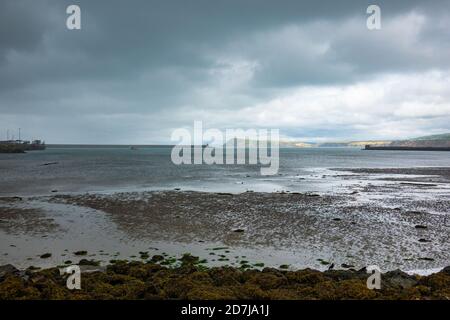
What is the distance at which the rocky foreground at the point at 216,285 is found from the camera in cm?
860

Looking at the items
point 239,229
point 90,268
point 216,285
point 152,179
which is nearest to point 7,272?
point 90,268

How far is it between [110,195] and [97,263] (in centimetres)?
1993

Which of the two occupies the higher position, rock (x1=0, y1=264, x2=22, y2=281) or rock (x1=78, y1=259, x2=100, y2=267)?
rock (x1=0, y1=264, x2=22, y2=281)

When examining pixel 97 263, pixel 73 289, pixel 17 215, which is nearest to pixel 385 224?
pixel 97 263

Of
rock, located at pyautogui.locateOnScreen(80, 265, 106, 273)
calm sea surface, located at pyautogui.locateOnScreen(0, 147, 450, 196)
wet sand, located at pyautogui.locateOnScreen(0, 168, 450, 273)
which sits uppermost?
calm sea surface, located at pyautogui.locateOnScreen(0, 147, 450, 196)

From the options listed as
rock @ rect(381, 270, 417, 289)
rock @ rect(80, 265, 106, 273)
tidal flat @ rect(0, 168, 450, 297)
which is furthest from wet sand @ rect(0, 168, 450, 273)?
rock @ rect(381, 270, 417, 289)

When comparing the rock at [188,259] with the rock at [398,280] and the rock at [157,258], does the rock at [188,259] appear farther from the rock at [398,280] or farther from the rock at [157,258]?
the rock at [398,280]

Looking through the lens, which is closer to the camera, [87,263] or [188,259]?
[87,263]

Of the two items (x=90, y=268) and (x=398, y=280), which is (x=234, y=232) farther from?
(x=398, y=280)

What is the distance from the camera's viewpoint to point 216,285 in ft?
32.1

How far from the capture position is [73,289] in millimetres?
9172

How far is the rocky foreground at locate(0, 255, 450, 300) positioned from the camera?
8.60 m

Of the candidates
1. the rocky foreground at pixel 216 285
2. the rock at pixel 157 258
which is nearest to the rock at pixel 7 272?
the rocky foreground at pixel 216 285

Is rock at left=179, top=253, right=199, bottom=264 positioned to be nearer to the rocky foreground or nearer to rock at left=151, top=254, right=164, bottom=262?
rock at left=151, top=254, right=164, bottom=262
